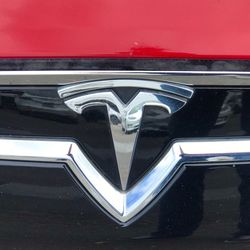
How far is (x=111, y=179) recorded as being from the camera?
164 centimetres

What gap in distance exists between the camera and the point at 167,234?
171 centimetres

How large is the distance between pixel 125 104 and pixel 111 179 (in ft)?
0.79

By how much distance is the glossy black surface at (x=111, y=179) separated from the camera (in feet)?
5.32

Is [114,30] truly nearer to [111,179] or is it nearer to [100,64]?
[100,64]

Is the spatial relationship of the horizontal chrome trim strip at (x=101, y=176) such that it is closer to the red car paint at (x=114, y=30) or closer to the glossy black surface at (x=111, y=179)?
the glossy black surface at (x=111, y=179)

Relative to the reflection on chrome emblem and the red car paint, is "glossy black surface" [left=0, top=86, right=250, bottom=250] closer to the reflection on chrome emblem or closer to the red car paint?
the reflection on chrome emblem

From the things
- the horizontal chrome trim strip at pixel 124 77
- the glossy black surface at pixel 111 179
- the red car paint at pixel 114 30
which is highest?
the red car paint at pixel 114 30

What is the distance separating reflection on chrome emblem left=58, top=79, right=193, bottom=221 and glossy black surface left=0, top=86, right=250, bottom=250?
2cm

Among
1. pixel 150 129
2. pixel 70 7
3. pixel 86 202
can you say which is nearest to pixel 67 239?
pixel 86 202

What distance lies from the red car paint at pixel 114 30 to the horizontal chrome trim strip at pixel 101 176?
0.28 meters

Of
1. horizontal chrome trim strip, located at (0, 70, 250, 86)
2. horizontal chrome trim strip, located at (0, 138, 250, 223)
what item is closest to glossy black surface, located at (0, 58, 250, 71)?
horizontal chrome trim strip, located at (0, 70, 250, 86)


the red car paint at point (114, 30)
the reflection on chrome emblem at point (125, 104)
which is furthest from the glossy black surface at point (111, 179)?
the red car paint at point (114, 30)

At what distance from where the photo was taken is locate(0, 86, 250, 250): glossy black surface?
5.32ft

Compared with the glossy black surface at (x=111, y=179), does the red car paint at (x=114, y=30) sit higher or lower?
higher
